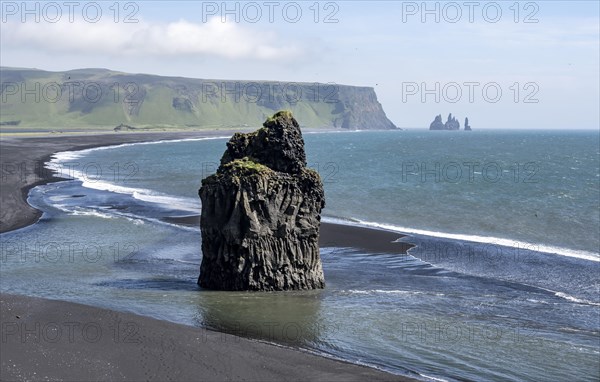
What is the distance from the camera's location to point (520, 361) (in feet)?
82.4

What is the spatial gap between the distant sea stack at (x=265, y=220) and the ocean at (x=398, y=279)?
1.09 m

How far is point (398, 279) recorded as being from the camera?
38188 mm

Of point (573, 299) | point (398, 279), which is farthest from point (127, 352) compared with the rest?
point (573, 299)

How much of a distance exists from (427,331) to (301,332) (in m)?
5.13

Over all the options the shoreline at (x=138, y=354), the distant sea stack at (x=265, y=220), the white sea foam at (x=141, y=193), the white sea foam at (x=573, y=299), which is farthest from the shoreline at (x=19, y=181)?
the white sea foam at (x=573, y=299)

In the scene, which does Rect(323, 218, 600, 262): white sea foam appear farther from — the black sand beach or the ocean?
the black sand beach

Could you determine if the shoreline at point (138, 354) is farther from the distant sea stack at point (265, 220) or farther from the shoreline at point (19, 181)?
the shoreline at point (19, 181)

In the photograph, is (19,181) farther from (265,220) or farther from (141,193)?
(265,220)

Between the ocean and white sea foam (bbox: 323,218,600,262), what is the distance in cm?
16

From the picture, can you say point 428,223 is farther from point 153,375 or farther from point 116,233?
point 153,375

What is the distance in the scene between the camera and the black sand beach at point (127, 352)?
2234 cm

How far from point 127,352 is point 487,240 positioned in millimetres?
33996

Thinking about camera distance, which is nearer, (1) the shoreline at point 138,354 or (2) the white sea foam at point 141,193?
(1) the shoreline at point 138,354

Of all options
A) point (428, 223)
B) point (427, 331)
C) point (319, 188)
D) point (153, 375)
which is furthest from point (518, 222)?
point (153, 375)
